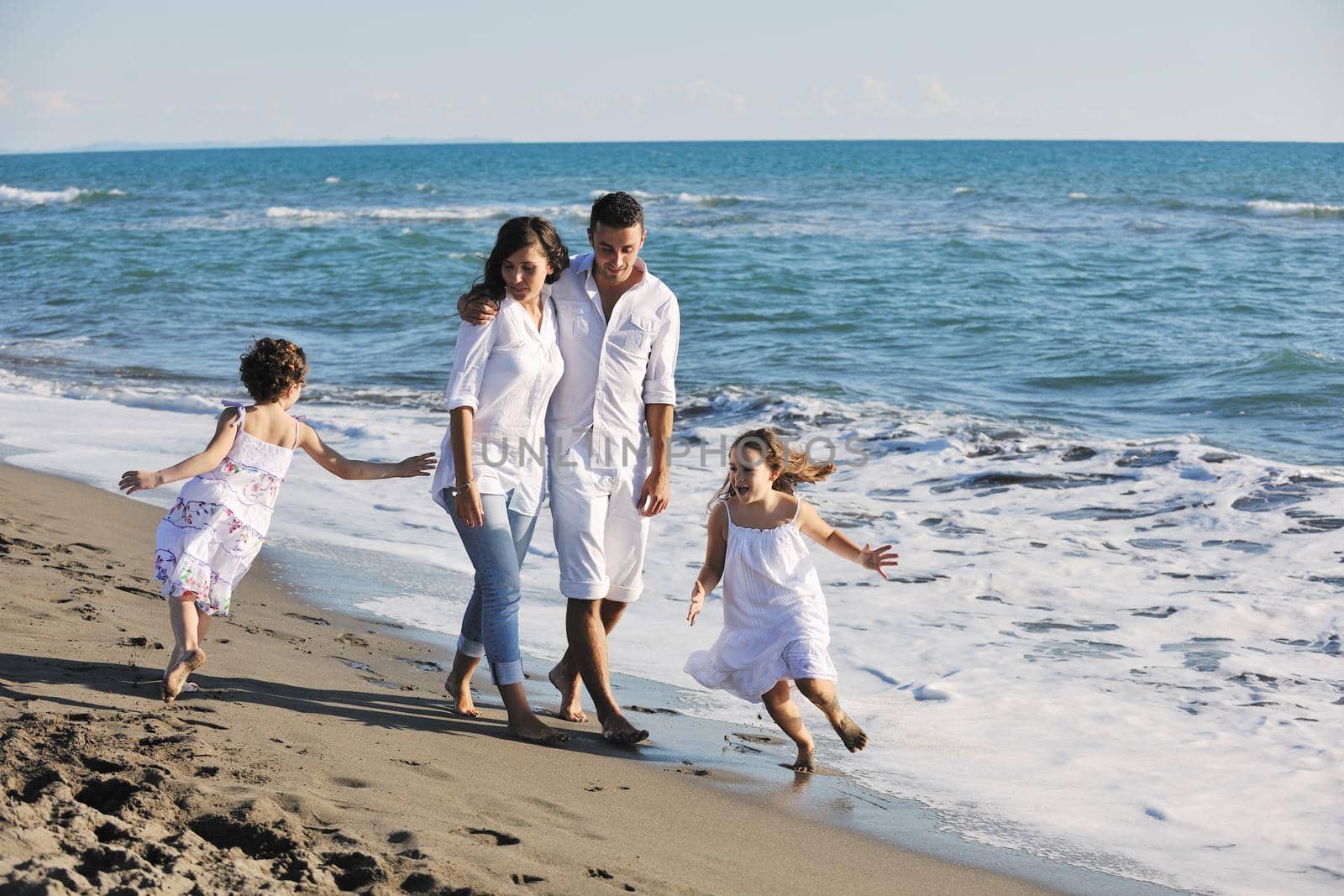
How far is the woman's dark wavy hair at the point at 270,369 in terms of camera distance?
3842 mm

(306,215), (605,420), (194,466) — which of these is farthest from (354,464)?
(306,215)

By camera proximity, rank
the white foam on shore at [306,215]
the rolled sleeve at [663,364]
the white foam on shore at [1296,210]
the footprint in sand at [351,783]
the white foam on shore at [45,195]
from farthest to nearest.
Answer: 1. the white foam on shore at [45,195]
2. the white foam on shore at [306,215]
3. the white foam on shore at [1296,210]
4. the rolled sleeve at [663,364]
5. the footprint in sand at [351,783]

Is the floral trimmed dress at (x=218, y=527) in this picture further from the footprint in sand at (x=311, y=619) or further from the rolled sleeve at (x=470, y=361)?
the footprint in sand at (x=311, y=619)

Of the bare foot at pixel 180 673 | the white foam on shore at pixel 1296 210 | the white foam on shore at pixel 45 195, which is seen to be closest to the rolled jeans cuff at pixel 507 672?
the bare foot at pixel 180 673

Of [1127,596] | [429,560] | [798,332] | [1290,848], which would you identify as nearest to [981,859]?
[1290,848]

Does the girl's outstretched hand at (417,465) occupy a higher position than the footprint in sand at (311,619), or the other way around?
the girl's outstretched hand at (417,465)

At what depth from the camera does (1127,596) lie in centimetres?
594

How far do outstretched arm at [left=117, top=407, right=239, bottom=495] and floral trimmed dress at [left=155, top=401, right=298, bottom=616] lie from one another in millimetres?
28

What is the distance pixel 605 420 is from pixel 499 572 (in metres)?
0.59

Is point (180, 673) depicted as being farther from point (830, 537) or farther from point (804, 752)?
point (830, 537)

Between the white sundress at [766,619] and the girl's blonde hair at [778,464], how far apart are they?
0.41ft

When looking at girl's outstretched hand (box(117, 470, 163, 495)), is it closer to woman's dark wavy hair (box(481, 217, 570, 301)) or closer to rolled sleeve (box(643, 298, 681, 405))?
woman's dark wavy hair (box(481, 217, 570, 301))

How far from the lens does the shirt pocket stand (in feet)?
12.7

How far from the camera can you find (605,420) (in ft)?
12.7
